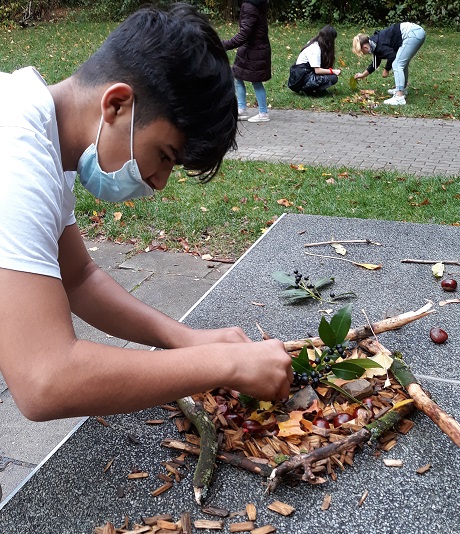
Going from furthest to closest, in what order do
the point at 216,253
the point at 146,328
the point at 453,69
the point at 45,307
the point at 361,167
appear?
1. the point at 453,69
2. the point at 361,167
3. the point at 216,253
4. the point at 146,328
5. the point at 45,307

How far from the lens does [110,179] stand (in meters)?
1.52

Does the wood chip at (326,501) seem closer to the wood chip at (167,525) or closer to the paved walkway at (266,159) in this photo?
the wood chip at (167,525)

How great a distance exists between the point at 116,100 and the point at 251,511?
0.92m

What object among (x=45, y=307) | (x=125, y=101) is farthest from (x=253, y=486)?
(x=125, y=101)

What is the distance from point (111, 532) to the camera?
4.46 feet

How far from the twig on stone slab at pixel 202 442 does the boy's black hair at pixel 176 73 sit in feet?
2.13

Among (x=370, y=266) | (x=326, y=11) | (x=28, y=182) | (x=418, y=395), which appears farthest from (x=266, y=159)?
(x=326, y=11)

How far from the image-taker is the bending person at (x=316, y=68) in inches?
350

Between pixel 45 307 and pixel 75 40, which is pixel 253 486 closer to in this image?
pixel 45 307

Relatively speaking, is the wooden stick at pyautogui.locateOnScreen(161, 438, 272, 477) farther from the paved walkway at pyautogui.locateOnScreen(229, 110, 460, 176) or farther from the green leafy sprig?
the paved walkway at pyautogui.locateOnScreen(229, 110, 460, 176)

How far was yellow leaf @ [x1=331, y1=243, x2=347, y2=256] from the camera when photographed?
2.93 m

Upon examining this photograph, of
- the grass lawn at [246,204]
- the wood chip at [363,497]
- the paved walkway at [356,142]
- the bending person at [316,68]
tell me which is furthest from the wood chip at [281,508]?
the bending person at [316,68]

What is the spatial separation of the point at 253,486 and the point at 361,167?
4914mm

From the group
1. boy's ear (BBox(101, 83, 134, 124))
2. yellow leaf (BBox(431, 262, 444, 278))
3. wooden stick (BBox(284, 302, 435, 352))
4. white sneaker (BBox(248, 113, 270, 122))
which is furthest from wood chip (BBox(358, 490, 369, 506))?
white sneaker (BBox(248, 113, 270, 122))
